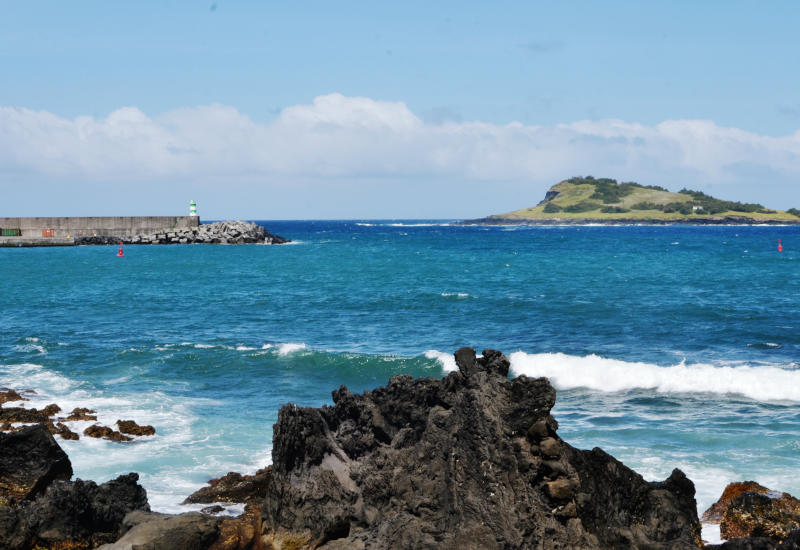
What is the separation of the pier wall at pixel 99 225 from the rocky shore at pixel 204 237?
64.2 inches

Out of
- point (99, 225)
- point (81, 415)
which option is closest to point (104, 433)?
point (81, 415)

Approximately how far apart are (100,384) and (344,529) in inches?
665

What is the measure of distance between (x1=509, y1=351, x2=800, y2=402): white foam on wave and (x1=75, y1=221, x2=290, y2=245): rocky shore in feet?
291

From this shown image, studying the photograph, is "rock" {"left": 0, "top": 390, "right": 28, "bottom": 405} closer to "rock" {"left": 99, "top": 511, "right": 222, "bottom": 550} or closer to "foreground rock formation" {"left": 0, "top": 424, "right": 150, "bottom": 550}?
"foreground rock formation" {"left": 0, "top": 424, "right": 150, "bottom": 550}

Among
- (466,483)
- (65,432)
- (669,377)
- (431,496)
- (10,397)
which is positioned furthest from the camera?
(669,377)

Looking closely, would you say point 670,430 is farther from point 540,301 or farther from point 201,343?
point 540,301

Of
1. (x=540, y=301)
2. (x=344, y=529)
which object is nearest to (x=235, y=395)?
(x=344, y=529)

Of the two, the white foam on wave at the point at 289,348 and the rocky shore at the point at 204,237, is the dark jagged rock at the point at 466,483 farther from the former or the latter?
the rocky shore at the point at 204,237

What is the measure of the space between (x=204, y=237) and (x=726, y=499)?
102388 millimetres

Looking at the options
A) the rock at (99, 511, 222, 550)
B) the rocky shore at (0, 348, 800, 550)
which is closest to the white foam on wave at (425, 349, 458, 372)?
the rocky shore at (0, 348, 800, 550)

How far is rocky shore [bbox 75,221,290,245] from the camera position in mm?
107188

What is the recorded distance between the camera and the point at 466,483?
8.20 meters

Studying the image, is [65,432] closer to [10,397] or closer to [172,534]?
[10,397]

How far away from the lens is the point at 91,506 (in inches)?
429
